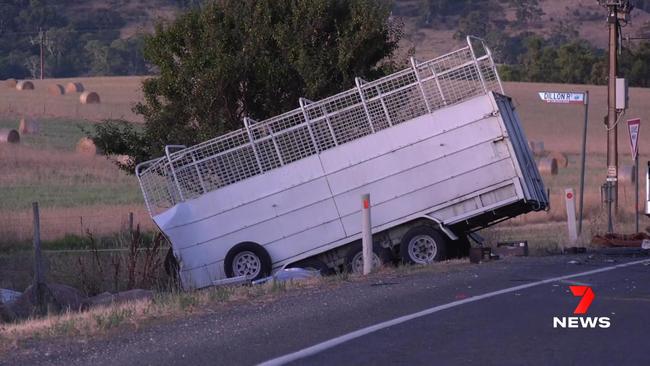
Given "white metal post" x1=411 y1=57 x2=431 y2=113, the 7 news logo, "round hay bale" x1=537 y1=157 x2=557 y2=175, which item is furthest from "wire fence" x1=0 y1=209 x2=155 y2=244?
"round hay bale" x1=537 y1=157 x2=557 y2=175

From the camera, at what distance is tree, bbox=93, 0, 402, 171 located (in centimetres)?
2192

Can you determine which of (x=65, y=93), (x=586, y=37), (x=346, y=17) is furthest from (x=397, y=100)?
(x=586, y=37)

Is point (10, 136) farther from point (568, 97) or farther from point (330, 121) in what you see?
point (330, 121)

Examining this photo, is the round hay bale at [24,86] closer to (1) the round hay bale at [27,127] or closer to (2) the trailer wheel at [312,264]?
(1) the round hay bale at [27,127]

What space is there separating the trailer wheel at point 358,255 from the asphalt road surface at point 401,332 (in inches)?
A: 167

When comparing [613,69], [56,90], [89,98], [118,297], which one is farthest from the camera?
[56,90]

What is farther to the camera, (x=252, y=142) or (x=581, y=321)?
(x=252, y=142)

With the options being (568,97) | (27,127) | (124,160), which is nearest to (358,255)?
(568,97)

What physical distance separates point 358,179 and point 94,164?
2894 cm

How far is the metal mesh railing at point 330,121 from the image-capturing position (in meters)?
17.8

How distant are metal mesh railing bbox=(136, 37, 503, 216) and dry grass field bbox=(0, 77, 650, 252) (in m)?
6.34

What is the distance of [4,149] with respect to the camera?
46312mm

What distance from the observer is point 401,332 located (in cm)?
985

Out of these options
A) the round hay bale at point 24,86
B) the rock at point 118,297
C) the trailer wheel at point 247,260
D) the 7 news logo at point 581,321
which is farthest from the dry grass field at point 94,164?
the 7 news logo at point 581,321
